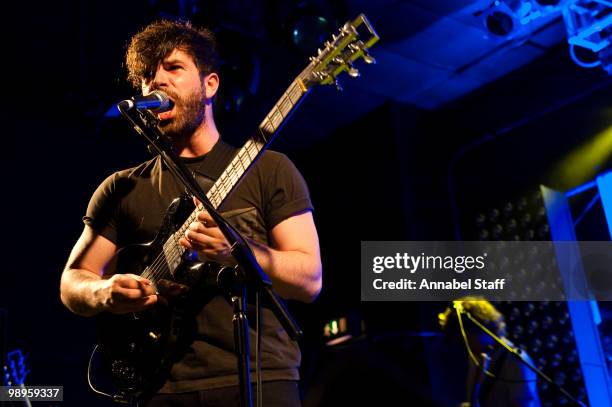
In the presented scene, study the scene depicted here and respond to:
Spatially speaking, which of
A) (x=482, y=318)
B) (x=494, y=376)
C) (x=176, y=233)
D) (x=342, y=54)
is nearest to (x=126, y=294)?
(x=176, y=233)

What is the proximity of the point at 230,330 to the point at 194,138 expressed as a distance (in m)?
0.77

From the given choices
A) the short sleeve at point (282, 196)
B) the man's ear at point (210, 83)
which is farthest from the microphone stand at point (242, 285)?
the man's ear at point (210, 83)

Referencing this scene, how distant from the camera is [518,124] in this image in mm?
7074

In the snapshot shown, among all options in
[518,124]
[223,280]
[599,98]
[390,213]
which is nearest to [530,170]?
[518,124]

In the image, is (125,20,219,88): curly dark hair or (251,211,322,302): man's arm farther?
(125,20,219,88): curly dark hair

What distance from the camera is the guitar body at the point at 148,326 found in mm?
2084

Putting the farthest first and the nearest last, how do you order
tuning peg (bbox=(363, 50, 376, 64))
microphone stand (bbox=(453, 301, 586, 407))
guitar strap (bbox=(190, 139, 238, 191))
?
microphone stand (bbox=(453, 301, 586, 407)) < guitar strap (bbox=(190, 139, 238, 191)) < tuning peg (bbox=(363, 50, 376, 64))

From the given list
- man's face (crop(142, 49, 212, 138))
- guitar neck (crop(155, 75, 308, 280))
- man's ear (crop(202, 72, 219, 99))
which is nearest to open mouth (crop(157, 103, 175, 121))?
man's face (crop(142, 49, 212, 138))

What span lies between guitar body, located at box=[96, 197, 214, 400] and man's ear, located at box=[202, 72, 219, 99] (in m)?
0.55

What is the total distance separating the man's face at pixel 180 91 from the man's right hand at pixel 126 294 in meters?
0.56

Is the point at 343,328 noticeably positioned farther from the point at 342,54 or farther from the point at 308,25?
the point at 342,54

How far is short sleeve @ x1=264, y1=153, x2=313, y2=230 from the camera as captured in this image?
2197mm

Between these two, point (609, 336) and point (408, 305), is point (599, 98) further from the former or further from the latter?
point (408, 305)

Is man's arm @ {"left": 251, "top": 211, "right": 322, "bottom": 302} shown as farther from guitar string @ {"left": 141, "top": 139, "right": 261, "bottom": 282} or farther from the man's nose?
the man's nose
